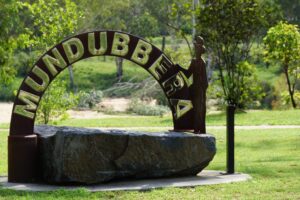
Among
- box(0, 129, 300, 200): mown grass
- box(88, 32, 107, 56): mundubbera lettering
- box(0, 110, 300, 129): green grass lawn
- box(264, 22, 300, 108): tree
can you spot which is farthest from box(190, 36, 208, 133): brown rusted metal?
box(264, 22, 300, 108): tree

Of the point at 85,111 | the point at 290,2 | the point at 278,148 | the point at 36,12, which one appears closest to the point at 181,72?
the point at 278,148

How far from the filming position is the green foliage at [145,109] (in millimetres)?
32281

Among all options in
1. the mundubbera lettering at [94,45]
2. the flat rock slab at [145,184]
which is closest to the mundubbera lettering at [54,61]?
the mundubbera lettering at [94,45]

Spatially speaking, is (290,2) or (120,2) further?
(290,2)

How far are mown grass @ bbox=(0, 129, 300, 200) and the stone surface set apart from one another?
1.98 feet

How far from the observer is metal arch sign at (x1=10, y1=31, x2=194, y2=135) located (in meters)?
10.4

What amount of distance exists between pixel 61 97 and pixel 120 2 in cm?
3103

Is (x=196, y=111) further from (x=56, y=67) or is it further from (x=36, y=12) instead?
(x=36, y=12)

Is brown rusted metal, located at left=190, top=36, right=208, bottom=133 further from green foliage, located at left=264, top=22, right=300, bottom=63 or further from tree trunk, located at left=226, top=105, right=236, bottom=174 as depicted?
green foliage, located at left=264, top=22, right=300, bottom=63

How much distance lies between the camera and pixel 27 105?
10.4 metres

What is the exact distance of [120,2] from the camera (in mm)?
47719

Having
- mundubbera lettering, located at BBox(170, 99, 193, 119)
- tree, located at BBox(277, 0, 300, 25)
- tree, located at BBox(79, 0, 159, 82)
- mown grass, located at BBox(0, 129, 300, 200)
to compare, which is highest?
tree, located at BBox(277, 0, 300, 25)

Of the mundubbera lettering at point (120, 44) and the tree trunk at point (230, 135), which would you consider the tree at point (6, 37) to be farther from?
the tree trunk at point (230, 135)

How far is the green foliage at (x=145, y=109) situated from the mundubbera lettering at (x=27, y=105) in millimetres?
21236
